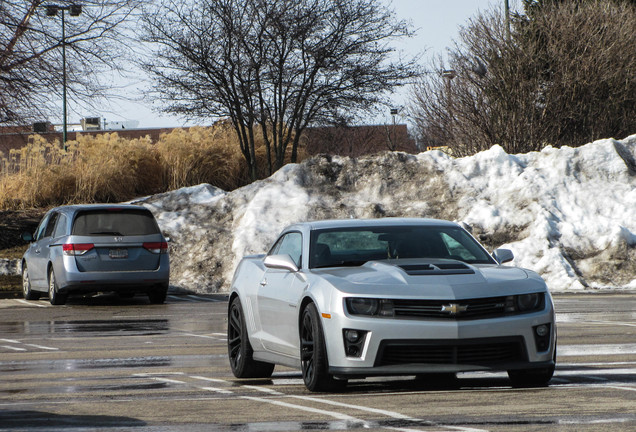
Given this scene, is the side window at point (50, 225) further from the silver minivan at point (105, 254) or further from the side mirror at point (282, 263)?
the side mirror at point (282, 263)

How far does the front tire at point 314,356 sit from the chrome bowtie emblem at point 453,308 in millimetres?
939

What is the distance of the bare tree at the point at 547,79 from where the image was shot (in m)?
30.7

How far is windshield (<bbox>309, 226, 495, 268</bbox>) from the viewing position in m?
9.62

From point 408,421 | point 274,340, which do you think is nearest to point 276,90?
point 274,340

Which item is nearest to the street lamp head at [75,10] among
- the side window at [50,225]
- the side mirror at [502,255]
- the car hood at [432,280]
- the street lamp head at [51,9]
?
the street lamp head at [51,9]

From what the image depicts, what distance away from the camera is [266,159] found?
34812 mm

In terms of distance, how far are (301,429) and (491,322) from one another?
2016 millimetres

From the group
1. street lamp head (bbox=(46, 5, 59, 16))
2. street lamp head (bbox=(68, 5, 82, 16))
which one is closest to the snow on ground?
street lamp head (bbox=(68, 5, 82, 16))

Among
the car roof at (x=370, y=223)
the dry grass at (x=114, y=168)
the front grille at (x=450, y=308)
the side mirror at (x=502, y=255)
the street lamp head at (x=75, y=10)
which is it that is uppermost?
the street lamp head at (x=75, y=10)

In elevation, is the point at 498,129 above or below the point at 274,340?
above

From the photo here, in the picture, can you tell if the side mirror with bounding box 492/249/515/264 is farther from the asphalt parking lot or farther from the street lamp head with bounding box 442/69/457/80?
the street lamp head with bounding box 442/69/457/80

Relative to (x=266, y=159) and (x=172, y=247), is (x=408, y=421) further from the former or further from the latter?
(x=266, y=159)

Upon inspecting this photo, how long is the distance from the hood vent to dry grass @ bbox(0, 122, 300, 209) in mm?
22338

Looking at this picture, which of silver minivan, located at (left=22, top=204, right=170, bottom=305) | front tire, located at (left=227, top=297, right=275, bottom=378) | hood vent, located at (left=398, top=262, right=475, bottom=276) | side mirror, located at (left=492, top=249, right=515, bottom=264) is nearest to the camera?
hood vent, located at (left=398, top=262, right=475, bottom=276)
